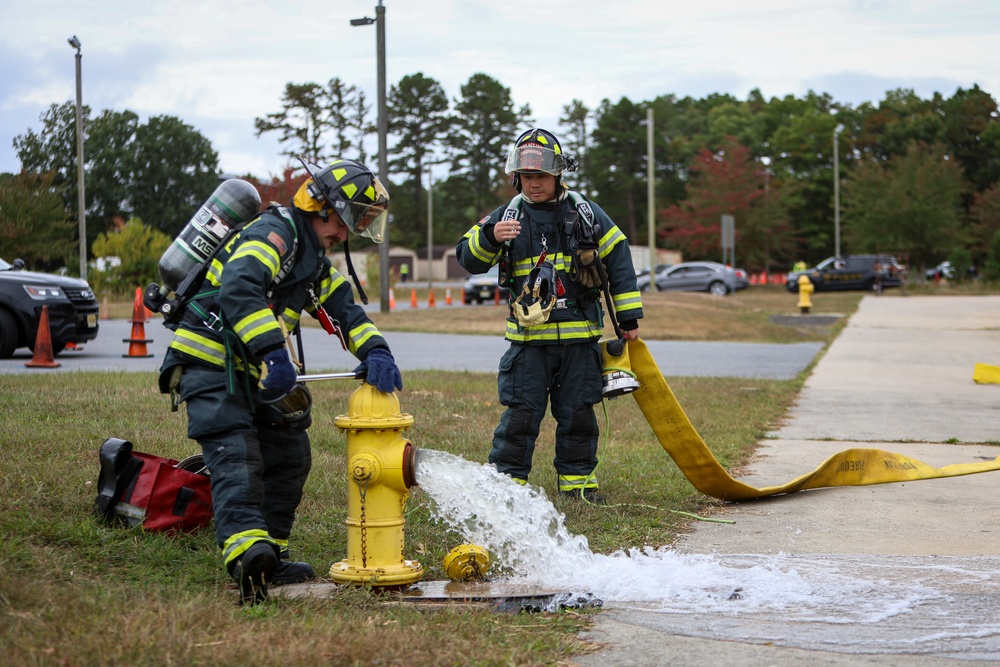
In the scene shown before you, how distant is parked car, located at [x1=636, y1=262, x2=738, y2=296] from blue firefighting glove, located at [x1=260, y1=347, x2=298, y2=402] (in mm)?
36364

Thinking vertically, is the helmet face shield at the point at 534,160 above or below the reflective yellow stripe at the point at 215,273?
above

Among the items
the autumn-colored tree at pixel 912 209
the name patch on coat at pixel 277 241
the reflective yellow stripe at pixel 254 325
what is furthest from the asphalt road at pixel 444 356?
the autumn-colored tree at pixel 912 209

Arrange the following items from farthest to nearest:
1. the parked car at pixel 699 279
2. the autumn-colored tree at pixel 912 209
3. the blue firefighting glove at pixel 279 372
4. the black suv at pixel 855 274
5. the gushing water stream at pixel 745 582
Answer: the autumn-colored tree at pixel 912 209 → the black suv at pixel 855 274 → the parked car at pixel 699 279 → the blue firefighting glove at pixel 279 372 → the gushing water stream at pixel 745 582

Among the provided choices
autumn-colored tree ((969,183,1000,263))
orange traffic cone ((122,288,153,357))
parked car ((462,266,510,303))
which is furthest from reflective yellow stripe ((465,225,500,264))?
autumn-colored tree ((969,183,1000,263))

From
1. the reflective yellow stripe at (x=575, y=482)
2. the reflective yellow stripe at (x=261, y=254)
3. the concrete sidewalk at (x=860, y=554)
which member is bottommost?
the concrete sidewalk at (x=860, y=554)

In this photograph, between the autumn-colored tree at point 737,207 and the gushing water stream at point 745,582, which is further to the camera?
the autumn-colored tree at point 737,207

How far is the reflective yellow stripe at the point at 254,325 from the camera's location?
3.89m

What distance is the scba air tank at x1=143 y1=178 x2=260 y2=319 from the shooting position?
13.8 feet

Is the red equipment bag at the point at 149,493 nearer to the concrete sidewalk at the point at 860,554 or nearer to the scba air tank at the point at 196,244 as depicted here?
the scba air tank at the point at 196,244

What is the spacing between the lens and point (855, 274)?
42.3 m

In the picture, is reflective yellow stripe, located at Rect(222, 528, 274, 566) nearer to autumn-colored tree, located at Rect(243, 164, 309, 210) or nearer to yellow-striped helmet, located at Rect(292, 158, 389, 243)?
yellow-striped helmet, located at Rect(292, 158, 389, 243)

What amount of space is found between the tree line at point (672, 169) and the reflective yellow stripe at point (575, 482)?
1664cm

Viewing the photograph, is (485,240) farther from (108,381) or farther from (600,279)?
(108,381)

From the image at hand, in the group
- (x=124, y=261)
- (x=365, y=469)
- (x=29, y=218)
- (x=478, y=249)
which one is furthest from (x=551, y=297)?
(x=124, y=261)
